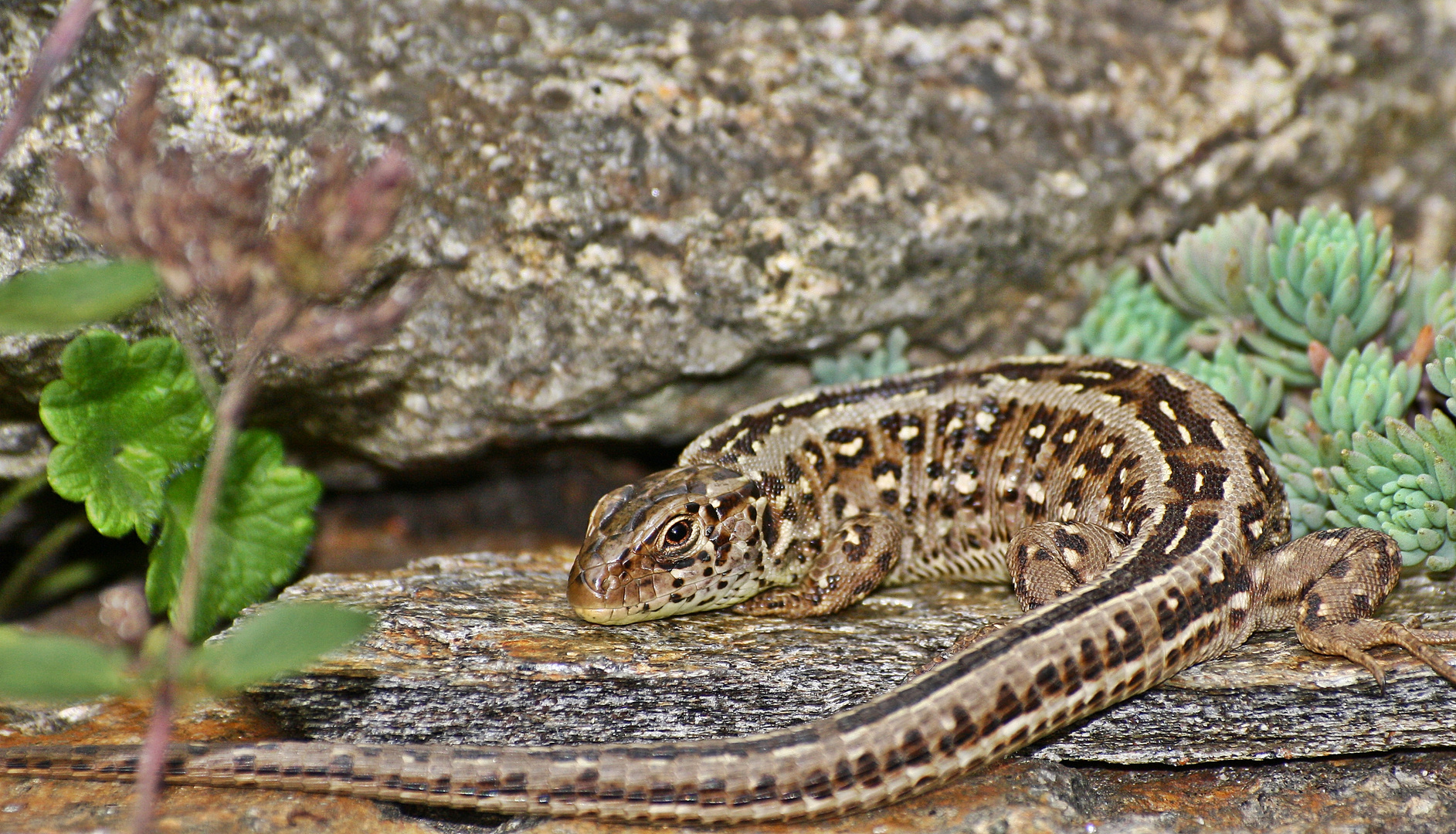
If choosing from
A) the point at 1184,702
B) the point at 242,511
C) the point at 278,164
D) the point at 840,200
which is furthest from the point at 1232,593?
the point at 278,164

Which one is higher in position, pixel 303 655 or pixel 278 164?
pixel 278 164

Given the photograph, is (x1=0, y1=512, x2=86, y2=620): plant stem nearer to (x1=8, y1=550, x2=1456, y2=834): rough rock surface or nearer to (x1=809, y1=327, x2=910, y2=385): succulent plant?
(x1=8, y1=550, x2=1456, y2=834): rough rock surface

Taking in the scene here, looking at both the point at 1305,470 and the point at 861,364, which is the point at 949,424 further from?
the point at 1305,470

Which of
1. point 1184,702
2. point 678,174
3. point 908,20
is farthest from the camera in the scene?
point 908,20

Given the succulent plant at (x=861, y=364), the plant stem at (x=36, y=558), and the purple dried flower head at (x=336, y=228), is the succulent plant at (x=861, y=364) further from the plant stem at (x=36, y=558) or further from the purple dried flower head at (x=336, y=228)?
the plant stem at (x=36, y=558)

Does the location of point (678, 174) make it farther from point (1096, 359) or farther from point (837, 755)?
point (837, 755)

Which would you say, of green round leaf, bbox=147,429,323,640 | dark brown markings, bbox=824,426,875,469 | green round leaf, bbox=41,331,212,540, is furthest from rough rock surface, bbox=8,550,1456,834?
dark brown markings, bbox=824,426,875,469

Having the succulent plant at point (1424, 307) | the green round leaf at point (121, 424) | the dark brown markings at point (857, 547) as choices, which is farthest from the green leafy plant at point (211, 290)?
the succulent plant at point (1424, 307)

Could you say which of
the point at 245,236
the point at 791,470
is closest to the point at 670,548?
the point at 791,470
